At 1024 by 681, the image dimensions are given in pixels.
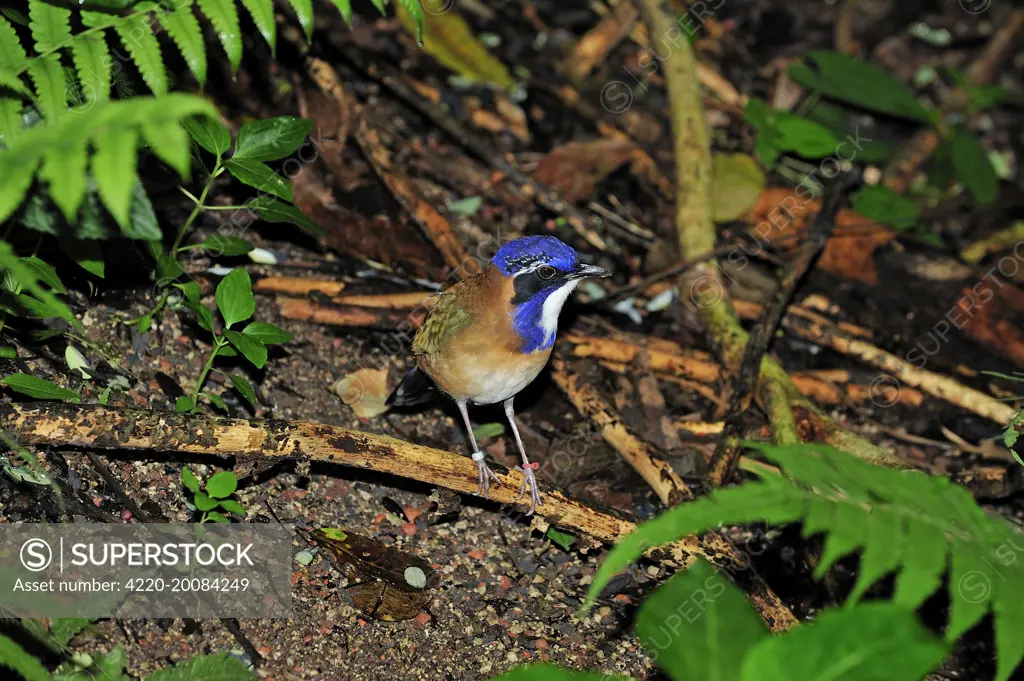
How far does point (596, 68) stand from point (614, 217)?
175 centimetres

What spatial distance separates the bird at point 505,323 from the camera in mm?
4434

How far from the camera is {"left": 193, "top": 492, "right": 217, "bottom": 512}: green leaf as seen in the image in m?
3.85

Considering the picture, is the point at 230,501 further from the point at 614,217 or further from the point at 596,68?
the point at 596,68

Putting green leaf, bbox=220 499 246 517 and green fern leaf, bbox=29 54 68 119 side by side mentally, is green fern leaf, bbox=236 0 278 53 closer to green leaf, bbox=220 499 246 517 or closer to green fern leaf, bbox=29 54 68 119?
green fern leaf, bbox=29 54 68 119

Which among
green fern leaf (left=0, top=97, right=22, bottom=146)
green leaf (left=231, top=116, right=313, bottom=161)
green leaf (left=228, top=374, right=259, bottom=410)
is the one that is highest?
green fern leaf (left=0, top=97, right=22, bottom=146)

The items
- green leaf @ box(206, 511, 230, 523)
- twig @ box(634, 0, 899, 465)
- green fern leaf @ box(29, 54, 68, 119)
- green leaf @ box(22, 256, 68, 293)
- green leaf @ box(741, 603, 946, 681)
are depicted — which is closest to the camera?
green leaf @ box(741, 603, 946, 681)

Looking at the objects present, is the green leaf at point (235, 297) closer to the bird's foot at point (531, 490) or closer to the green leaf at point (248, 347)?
the green leaf at point (248, 347)

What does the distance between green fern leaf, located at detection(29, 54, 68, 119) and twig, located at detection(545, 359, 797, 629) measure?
2.80 meters

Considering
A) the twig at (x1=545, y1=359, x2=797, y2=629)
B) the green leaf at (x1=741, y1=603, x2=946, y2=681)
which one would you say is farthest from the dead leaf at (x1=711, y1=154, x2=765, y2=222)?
the green leaf at (x1=741, y1=603, x2=946, y2=681)

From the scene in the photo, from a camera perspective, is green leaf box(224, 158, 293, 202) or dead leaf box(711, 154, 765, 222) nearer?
green leaf box(224, 158, 293, 202)

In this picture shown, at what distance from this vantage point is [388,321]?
A: 531 cm

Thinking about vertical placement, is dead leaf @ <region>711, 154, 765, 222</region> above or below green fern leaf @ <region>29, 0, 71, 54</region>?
below

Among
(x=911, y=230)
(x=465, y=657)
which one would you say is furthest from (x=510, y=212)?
(x=465, y=657)

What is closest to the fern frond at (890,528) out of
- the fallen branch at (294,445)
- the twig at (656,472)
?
the twig at (656,472)
